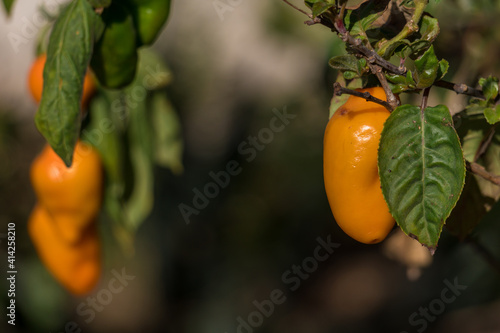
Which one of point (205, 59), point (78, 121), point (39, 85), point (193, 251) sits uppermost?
point (78, 121)

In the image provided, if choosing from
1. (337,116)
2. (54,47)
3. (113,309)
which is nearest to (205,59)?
(113,309)

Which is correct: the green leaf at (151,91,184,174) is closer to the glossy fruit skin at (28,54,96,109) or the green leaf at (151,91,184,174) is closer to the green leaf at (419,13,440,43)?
the glossy fruit skin at (28,54,96,109)

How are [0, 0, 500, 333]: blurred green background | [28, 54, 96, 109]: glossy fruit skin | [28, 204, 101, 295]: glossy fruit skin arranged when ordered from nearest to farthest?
[28, 54, 96, 109]: glossy fruit skin < [28, 204, 101, 295]: glossy fruit skin < [0, 0, 500, 333]: blurred green background

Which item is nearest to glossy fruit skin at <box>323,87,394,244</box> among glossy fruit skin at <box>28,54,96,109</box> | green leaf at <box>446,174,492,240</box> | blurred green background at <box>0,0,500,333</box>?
green leaf at <box>446,174,492,240</box>

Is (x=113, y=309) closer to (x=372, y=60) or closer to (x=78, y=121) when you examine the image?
(x=78, y=121)

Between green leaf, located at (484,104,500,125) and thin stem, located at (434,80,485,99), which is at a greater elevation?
thin stem, located at (434,80,485,99)

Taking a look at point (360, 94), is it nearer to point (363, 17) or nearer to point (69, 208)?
point (363, 17)

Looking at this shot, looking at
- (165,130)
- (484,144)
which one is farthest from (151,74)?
(484,144)
